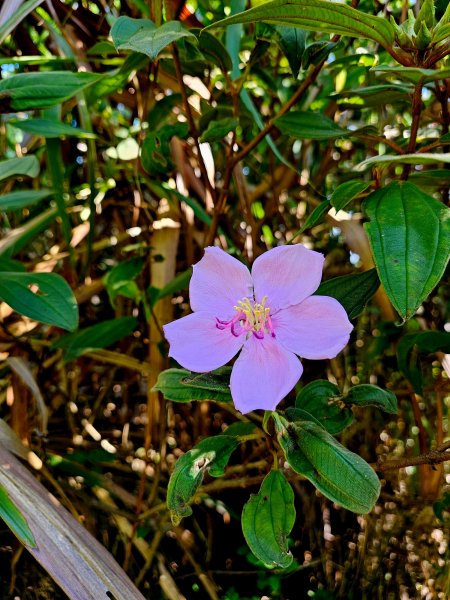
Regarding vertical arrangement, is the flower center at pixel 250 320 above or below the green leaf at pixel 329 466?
above

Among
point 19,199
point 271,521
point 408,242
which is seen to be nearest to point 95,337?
point 19,199

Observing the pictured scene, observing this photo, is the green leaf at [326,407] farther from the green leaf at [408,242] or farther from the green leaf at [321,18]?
the green leaf at [321,18]

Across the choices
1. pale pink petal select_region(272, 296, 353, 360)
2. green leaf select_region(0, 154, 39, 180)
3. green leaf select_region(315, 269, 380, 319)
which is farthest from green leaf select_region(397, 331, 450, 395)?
green leaf select_region(0, 154, 39, 180)

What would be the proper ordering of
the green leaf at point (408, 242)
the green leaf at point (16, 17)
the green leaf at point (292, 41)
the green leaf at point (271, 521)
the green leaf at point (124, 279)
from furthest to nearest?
the green leaf at point (124, 279) < the green leaf at point (16, 17) < the green leaf at point (292, 41) < the green leaf at point (271, 521) < the green leaf at point (408, 242)

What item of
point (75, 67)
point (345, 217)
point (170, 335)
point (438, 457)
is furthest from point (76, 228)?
point (438, 457)

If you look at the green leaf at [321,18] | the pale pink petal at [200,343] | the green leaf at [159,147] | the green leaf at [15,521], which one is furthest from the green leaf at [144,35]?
the green leaf at [15,521]

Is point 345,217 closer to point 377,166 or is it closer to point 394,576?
point 377,166

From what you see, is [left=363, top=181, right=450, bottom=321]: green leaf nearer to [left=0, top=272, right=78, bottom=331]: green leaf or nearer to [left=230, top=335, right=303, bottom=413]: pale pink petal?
Answer: [left=230, top=335, right=303, bottom=413]: pale pink petal
